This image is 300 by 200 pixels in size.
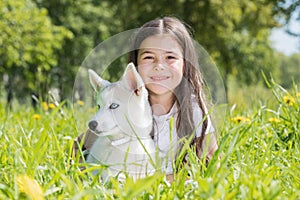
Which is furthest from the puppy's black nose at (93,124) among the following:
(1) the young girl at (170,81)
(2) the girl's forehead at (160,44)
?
(2) the girl's forehead at (160,44)

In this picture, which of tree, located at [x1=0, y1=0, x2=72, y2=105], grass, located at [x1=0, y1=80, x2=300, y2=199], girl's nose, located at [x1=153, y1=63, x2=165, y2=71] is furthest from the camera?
tree, located at [x1=0, y1=0, x2=72, y2=105]

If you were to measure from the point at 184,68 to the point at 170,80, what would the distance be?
12 centimetres

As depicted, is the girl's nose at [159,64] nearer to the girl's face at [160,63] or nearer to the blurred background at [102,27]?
the girl's face at [160,63]

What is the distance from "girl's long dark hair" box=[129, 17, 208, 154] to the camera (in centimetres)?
195

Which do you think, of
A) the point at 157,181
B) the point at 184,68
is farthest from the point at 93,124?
the point at 184,68

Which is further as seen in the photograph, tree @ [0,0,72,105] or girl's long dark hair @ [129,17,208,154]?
tree @ [0,0,72,105]

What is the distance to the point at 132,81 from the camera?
5.27ft

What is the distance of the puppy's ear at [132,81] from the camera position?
5.17ft

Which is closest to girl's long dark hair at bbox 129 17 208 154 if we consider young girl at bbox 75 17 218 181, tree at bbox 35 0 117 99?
young girl at bbox 75 17 218 181

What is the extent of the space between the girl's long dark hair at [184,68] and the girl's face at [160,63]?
0.03 metres

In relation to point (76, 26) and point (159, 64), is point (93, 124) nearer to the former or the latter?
point (159, 64)

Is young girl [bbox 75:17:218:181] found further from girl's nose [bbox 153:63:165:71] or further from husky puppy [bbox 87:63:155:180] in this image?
husky puppy [bbox 87:63:155:180]

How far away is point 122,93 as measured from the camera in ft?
5.33

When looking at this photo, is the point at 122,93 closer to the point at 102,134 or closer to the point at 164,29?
the point at 102,134
